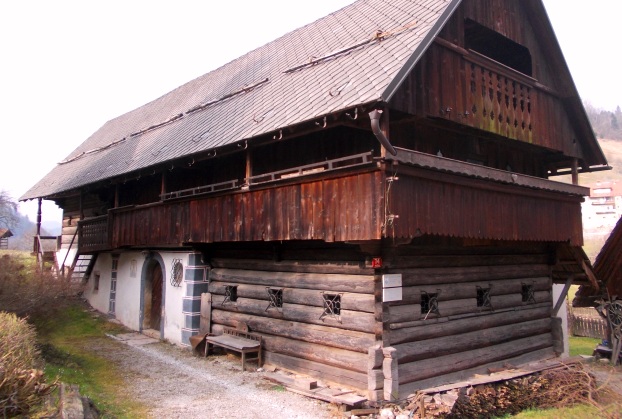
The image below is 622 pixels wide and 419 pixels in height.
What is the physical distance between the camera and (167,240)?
14.5 metres

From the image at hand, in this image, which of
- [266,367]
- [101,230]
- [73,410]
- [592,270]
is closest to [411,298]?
[266,367]

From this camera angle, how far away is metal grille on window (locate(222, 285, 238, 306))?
13.7 metres

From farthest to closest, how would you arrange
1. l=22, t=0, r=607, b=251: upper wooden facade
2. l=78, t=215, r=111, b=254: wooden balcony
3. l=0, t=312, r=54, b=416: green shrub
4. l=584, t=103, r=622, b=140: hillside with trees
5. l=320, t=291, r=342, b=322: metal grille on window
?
l=584, t=103, r=622, b=140: hillside with trees → l=78, t=215, r=111, b=254: wooden balcony → l=320, t=291, r=342, b=322: metal grille on window → l=22, t=0, r=607, b=251: upper wooden facade → l=0, t=312, r=54, b=416: green shrub

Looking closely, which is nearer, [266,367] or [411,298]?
[411,298]

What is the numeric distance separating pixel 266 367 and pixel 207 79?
13.8m

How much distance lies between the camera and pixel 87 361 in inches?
509

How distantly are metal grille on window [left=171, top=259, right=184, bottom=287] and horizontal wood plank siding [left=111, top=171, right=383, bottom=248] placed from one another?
0.81 metres

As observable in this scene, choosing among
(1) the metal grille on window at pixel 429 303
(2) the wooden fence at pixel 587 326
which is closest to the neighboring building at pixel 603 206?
(2) the wooden fence at pixel 587 326

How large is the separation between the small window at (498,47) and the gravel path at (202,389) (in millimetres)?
9117

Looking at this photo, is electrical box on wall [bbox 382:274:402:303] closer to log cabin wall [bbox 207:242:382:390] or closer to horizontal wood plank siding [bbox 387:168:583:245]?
log cabin wall [bbox 207:242:382:390]

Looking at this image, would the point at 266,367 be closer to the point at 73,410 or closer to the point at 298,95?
the point at 73,410

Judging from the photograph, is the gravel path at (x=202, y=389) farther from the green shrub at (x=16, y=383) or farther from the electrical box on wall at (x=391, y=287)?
the green shrub at (x=16, y=383)

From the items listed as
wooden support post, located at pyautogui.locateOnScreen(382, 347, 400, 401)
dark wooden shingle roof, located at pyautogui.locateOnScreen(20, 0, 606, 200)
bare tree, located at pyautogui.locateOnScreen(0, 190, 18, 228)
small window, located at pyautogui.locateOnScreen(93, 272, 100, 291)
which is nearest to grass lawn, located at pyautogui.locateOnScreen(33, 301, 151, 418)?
small window, located at pyautogui.locateOnScreen(93, 272, 100, 291)

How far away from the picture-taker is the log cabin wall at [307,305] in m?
10.0
